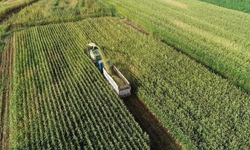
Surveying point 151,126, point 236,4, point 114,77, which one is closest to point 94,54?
point 114,77

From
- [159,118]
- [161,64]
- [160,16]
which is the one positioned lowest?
[159,118]

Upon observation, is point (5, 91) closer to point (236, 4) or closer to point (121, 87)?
point (121, 87)

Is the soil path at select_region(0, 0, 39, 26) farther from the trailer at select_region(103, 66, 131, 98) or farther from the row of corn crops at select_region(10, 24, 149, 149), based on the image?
the trailer at select_region(103, 66, 131, 98)

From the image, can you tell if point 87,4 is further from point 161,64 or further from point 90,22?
point 161,64

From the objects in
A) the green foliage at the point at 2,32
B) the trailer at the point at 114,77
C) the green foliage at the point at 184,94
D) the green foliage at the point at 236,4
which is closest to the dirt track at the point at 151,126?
the green foliage at the point at 184,94

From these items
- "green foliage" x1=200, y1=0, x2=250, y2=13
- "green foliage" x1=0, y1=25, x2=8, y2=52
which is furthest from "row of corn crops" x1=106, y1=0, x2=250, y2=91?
"green foliage" x1=0, y1=25, x2=8, y2=52

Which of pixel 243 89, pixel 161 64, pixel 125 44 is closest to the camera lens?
pixel 243 89

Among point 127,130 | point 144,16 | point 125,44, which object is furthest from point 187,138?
point 144,16
